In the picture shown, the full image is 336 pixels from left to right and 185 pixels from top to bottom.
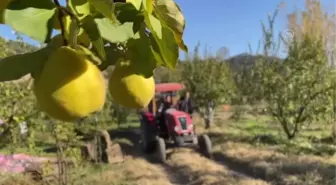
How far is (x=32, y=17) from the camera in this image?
50 centimetres

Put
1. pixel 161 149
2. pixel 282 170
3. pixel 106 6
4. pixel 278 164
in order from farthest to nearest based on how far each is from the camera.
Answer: pixel 161 149 < pixel 278 164 < pixel 282 170 < pixel 106 6

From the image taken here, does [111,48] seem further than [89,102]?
Yes

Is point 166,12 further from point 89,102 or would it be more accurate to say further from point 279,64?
point 279,64

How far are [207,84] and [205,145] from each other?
5718 millimetres

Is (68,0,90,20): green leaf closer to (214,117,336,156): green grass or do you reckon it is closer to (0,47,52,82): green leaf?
(0,47,52,82): green leaf

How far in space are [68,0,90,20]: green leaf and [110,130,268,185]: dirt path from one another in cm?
546

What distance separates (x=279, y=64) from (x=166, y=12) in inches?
345

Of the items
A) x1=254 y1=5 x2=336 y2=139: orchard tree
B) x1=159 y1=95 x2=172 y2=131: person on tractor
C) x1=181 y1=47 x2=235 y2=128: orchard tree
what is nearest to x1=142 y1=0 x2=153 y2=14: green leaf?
x1=159 y1=95 x2=172 y2=131: person on tractor

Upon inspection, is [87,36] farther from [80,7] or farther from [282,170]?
[282,170]

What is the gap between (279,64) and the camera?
9.05m

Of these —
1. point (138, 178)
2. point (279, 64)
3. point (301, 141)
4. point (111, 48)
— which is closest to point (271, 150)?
point (301, 141)

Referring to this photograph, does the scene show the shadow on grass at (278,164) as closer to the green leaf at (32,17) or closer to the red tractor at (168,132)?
the red tractor at (168,132)

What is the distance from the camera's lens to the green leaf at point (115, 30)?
1.80 feet

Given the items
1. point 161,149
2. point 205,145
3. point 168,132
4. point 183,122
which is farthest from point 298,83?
point 161,149
